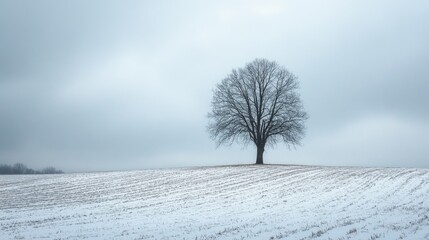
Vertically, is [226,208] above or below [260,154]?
below

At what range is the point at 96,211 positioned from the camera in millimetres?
23844

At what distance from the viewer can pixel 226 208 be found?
23.4 metres

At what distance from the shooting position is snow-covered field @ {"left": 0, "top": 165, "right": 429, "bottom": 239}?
52.7 feet

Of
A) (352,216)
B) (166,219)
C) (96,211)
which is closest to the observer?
(352,216)

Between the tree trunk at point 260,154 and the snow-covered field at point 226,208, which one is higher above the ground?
the tree trunk at point 260,154

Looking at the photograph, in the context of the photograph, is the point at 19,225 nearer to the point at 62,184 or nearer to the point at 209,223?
the point at 209,223

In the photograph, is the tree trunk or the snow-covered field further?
the tree trunk

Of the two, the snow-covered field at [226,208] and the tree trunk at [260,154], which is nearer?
the snow-covered field at [226,208]

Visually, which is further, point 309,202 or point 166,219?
point 309,202

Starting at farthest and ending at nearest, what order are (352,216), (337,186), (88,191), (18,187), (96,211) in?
1. (18,187)
2. (88,191)
3. (337,186)
4. (96,211)
5. (352,216)

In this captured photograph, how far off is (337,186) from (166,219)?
1528 cm

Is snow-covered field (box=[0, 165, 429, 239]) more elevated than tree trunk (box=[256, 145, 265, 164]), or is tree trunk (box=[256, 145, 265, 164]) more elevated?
tree trunk (box=[256, 145, 265, 164])

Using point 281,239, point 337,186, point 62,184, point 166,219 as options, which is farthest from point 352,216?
point 62,184

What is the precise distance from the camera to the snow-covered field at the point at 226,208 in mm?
16078
